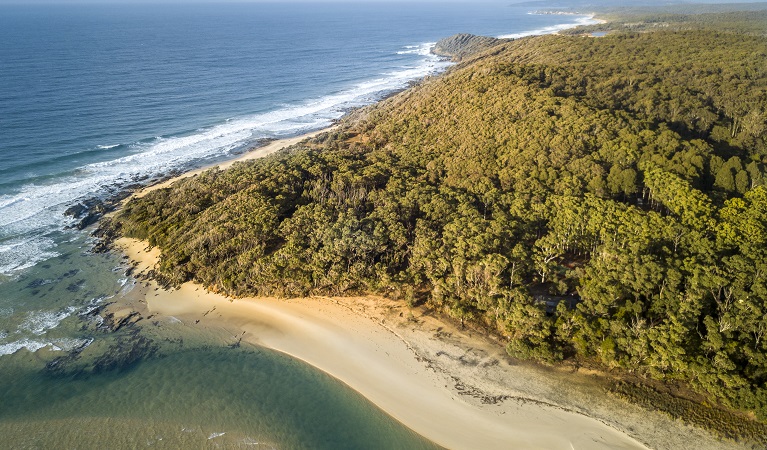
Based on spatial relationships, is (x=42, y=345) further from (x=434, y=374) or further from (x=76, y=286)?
(x=434, y=374)

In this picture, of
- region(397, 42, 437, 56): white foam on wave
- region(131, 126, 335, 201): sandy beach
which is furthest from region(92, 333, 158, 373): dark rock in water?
region(397, 42, 437, 56): white foam on wave

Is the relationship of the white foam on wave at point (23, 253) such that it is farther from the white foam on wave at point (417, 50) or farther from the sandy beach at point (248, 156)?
the white foam on wave at point (417, 50)

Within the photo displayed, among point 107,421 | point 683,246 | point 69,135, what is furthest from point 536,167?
point 69,135

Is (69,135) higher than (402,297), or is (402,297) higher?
(69,135)

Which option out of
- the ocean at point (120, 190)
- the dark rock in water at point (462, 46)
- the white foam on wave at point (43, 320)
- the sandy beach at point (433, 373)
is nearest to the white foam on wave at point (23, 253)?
the ocean at point (120, 190)

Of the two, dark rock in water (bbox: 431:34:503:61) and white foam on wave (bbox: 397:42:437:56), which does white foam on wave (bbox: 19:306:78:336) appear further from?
white foam on wave (bbox: 397:42:437:56)

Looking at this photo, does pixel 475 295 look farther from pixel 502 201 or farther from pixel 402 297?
pixel 502 201

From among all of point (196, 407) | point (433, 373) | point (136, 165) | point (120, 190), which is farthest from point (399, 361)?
point (136, 165)
